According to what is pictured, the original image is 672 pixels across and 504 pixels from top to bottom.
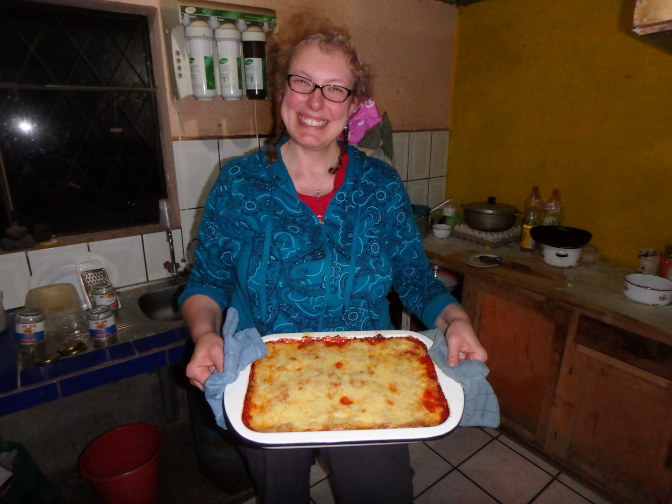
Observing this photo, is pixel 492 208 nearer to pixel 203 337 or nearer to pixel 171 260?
pixel 171 260

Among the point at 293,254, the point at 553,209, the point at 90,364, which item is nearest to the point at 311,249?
the point at 293,254

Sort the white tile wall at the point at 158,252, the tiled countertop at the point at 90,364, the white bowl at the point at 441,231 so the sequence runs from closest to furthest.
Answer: the tiled countertop at the point at 90,364 < the white tile wall at the point at 158,252 < the white bowl at the point at 441,231

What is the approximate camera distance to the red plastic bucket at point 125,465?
1516 millimetres

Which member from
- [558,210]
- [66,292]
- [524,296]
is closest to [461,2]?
[558,210]

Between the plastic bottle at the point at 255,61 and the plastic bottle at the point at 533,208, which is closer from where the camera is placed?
the plastic bottle at the point at 255,61

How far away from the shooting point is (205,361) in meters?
0.91

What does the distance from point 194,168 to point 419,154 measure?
1394 mm

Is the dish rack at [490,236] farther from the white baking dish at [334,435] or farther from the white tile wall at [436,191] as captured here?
the white baking dish at [334,435]

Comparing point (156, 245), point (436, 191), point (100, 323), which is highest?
point (436, 191)

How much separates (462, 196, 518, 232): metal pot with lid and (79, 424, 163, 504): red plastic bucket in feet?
6.02

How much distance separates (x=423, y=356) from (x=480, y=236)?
1.37 meters

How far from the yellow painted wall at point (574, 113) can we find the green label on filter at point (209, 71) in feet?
5.28

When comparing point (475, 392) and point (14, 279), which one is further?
point (14, 279)

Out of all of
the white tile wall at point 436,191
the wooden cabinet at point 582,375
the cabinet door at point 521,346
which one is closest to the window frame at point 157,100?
the wooden cabinet at point 582,375
